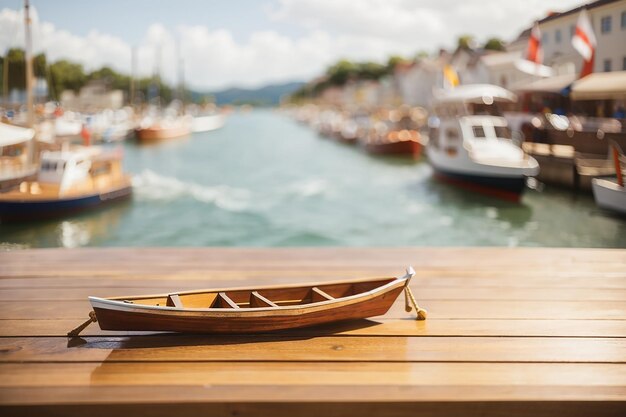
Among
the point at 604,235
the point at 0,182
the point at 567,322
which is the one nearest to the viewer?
the point at 567,322

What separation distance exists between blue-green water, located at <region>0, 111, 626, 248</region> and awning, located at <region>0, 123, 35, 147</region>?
1742 millimetres

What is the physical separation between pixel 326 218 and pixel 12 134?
312 inches

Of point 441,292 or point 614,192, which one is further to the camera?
point 614,192

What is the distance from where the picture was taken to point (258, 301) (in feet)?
8.51

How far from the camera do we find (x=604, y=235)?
7.56m

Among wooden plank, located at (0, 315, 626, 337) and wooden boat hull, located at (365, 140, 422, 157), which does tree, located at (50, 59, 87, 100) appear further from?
wooden boat hull, located at (365, 140, 422, 157)

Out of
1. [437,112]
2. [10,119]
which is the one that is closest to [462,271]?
[10,119]

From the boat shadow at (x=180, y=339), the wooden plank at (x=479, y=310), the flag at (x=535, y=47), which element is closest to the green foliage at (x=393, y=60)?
the flag at (x=535, y=47)

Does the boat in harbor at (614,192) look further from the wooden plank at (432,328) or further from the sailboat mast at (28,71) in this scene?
the sailboat mast at (28,71)

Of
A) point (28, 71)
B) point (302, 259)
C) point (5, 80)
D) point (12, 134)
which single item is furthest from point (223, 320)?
point (28, 71)

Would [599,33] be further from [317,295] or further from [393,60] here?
[393,60]

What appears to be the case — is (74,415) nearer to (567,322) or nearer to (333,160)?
(567,322)

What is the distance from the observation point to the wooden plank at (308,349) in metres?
2.30

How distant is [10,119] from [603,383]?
4.62 meters
